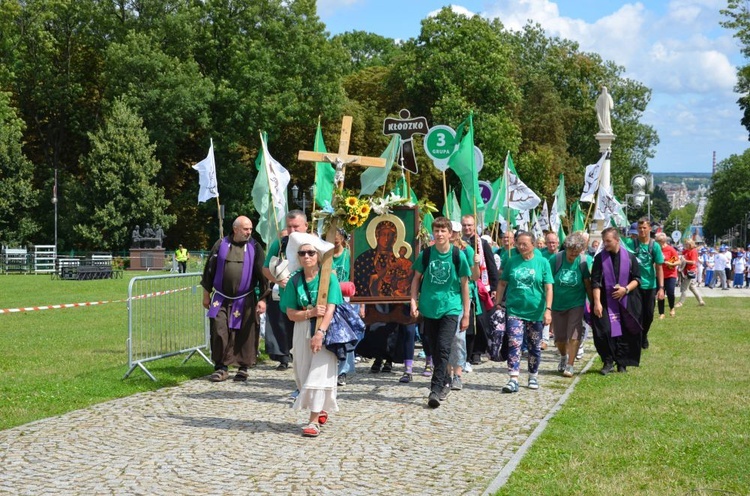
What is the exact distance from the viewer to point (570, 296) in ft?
41.3

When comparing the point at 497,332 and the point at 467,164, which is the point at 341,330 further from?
the point at 467,164

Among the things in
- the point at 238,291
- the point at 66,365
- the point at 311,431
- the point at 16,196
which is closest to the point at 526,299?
the point at 238,291

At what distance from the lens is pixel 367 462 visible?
7316 mm

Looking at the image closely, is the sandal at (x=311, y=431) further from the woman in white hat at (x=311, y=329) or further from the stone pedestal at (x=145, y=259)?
the stone pedestal at (x=145, y=259)

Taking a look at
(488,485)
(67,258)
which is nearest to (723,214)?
(67,258)

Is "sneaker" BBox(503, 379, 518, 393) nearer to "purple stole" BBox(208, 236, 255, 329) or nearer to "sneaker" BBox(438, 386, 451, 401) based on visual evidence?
"sneaker" BBox(438, 386, 451, 401)

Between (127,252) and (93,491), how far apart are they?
4954 centimetres

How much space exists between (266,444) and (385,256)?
163 inches

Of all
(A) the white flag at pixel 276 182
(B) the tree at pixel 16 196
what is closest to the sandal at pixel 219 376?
(A) the white flag at pixel 276 182

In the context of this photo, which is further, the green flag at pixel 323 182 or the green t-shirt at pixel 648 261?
the green t-shirt at pixel 648 261

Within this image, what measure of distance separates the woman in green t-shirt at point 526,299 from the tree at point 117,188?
43.3 meters

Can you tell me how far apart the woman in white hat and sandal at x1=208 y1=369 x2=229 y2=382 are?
3.21m

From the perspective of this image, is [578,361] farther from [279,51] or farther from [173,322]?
[279,51]

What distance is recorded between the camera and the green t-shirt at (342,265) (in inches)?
455
